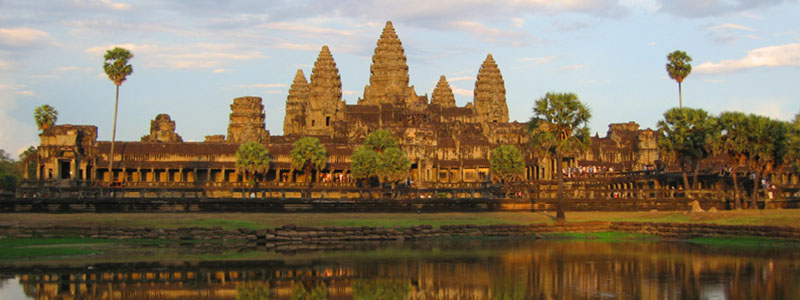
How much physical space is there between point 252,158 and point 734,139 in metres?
60.6

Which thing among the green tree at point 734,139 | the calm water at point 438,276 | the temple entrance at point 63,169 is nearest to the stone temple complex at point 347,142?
the temple entrance at point 63,169

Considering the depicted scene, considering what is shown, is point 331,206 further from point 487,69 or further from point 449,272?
point 487,69

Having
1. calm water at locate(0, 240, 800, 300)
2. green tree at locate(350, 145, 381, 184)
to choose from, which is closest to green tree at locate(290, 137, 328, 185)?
green tree at locate(350, 145, 381, 184)

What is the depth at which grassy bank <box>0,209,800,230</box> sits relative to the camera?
4769 centimetres

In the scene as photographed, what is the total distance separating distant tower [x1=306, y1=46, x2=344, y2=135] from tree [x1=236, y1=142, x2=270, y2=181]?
46.8m

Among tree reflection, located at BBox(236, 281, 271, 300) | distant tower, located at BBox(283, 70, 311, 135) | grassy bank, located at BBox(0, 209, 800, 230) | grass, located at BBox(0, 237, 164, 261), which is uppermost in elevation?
distant tower, located at BBox(283, 70, 311, 135)

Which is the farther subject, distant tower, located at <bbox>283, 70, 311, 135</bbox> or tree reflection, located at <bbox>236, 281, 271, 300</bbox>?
distant tower, located at <bbox>283, 70, 311, 135</bbox>

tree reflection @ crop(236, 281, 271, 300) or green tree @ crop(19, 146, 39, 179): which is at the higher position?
green tree @ crop(19, 146, 39, 179)

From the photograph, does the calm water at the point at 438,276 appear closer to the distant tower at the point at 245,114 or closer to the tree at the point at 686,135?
the tree at the point at 686,135

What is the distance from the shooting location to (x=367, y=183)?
343 ft

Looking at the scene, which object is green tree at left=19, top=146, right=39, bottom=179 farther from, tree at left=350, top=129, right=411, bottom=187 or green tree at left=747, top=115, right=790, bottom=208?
green tree at left=747, top=115, right=790, bottom=208

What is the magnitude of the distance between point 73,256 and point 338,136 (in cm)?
10859

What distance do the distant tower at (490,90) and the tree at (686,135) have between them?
4174 inches

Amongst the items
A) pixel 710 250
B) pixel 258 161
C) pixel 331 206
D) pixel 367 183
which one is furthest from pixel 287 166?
pixel 710 250
